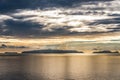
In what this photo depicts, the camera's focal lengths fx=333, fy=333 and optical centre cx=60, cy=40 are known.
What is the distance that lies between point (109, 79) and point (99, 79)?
4600 millimetres

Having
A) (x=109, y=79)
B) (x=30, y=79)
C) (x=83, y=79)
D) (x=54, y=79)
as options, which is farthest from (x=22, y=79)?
(x=109, y=79)

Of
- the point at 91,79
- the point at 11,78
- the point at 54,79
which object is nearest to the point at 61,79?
the point at 54,79

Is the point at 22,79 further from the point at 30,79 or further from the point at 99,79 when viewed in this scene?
the point at 99,79

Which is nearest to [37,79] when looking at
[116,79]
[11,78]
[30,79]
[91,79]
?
[30,79]

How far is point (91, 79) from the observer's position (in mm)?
156000

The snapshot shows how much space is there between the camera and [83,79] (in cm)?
15538

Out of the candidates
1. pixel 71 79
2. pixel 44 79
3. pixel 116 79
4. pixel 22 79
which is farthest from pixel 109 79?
pixel 22 79

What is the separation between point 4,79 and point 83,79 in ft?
121

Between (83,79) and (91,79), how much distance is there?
3.85 m

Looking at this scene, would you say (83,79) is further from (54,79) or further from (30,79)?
(30,79)

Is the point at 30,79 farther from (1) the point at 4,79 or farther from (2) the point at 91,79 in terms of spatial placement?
(2) the point at 91,79

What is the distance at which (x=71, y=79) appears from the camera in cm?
15512

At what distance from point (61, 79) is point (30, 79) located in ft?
47.7

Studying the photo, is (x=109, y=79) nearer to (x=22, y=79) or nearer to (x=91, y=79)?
(x=91, y=79)
